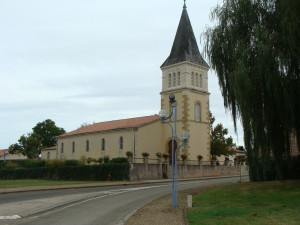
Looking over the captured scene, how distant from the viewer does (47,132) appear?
84688 mm

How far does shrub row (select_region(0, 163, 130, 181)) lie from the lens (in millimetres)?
38406

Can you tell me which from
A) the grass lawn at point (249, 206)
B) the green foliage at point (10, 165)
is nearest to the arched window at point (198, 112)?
the green foliage at point (10, 165)

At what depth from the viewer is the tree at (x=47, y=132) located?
275 ft

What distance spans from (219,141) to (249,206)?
4048cm

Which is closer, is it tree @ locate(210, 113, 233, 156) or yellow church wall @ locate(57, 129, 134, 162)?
yellow church wall @ locate(57, 129, 134, 162)

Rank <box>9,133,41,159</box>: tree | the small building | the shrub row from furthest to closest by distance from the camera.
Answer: <box>9,133,41,159</box>: tree < the small building < the shrub row

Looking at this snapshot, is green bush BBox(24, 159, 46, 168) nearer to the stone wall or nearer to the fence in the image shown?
the fence

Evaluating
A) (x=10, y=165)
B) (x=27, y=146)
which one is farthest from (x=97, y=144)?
(x=27, y=146)

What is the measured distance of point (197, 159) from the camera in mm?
49375

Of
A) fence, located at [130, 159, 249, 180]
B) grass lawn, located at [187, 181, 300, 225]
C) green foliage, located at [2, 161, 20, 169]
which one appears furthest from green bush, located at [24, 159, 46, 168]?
grass lawn, located at [187, 181, 300, 225]

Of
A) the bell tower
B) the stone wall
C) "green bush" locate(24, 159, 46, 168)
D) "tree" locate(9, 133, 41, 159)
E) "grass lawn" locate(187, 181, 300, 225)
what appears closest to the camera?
"grass lawn" locate(187, 181, 300, 225)

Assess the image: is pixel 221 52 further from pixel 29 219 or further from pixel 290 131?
pixel 29 219

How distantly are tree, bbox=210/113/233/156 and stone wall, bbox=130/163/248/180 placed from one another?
17.2ft

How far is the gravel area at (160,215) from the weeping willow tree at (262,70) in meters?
4.25
